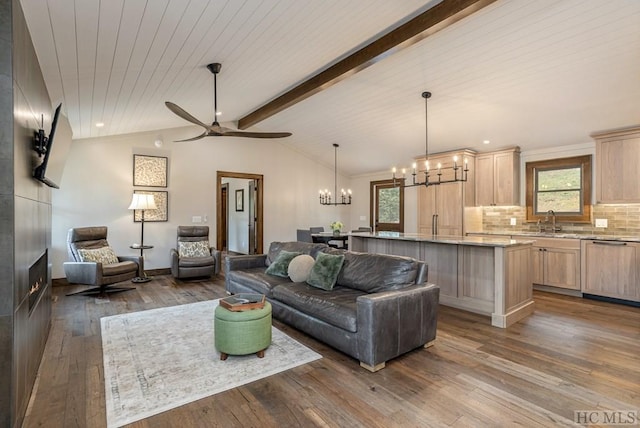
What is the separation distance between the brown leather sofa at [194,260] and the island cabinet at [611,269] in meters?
6.06

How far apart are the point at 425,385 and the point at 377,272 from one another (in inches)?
46.7

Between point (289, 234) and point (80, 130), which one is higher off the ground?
point (80, 130)

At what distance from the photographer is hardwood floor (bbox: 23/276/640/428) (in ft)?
6.81

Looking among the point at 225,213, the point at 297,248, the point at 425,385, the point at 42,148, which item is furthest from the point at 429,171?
the point at 225,213

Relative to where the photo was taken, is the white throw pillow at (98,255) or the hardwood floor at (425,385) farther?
the white throw pillow at (98,255)

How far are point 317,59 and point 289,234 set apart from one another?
5231mm

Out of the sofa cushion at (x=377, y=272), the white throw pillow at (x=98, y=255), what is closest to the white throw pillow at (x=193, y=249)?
the white throw pillow at (x=98, y=255)

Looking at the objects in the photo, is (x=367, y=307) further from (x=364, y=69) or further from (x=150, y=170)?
(x=150, y=170)

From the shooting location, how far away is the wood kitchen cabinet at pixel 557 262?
16.6 feet

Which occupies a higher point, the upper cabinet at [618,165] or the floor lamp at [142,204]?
the upper cabinet at [618,165]

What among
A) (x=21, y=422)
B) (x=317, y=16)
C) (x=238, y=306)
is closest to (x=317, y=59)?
(x=317, y=16)

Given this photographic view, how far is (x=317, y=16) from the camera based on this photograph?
307 centimetres

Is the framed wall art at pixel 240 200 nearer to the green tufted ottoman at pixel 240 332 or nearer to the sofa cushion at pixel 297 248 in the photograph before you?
the sofa cushion at pixel 297 248

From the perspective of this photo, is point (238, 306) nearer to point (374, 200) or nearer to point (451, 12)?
point (451, 12)
